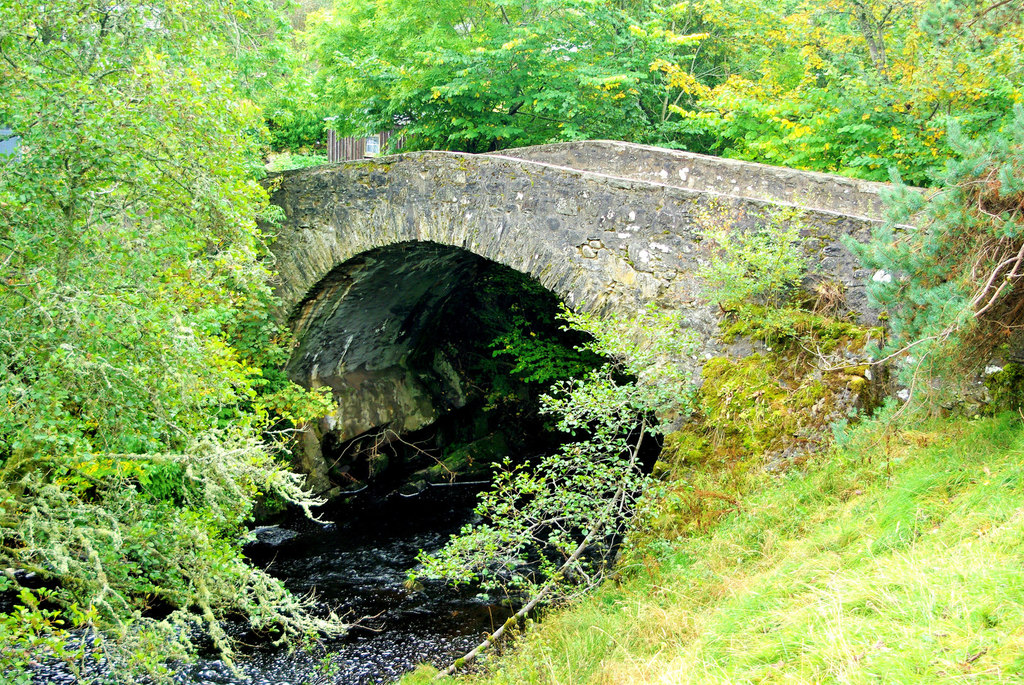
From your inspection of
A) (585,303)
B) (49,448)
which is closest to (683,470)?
(585,303)

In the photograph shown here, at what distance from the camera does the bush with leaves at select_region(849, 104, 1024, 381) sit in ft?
12.5

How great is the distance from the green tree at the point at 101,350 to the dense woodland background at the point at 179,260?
0.02 m

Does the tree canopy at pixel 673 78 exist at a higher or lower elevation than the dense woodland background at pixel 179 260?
higher

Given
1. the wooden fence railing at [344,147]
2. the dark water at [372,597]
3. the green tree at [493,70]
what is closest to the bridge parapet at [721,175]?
the green tree at [493,70]

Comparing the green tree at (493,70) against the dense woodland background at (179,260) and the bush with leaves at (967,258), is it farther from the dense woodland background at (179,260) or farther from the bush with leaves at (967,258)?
the bush with leaves at (967,258)

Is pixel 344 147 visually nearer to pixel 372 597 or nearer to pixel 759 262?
pixel 372 597

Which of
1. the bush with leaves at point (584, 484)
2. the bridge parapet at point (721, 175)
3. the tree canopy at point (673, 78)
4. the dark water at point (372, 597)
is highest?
the tree canopy at point (673, 78)

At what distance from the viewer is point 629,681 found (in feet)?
11.3

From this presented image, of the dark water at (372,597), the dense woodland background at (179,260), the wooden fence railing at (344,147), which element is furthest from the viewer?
the wooden fence railing at (344,147)

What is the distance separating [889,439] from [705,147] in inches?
380

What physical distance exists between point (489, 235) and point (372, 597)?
12.0ft

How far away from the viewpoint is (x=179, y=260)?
604 centimetres

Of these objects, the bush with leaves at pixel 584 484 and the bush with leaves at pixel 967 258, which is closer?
the bush with leaves at pixel 967 258

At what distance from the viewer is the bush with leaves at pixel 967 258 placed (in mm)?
3811
